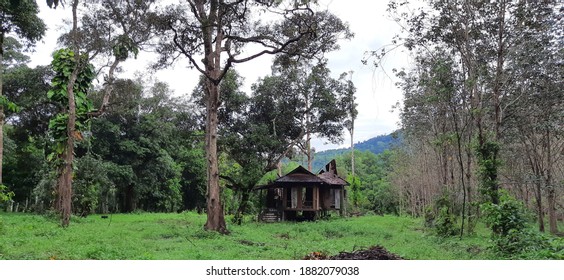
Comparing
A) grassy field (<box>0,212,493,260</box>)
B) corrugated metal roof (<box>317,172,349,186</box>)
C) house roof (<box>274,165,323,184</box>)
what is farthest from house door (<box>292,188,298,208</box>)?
grassy field (<box>0,212,493,260</box>)

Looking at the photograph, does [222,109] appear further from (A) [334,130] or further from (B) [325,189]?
(B) [325,189]

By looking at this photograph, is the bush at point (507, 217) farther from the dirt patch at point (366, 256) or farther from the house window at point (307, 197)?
the house window at point (307, 197)

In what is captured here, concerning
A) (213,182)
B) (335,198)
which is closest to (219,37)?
(213,182)

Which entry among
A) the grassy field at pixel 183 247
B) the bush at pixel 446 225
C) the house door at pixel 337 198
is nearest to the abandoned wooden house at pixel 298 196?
the house door at pixel 337 198

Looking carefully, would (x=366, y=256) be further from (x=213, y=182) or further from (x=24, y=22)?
(x=24, y=22)

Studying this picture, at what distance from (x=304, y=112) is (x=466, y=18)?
12.2 meters

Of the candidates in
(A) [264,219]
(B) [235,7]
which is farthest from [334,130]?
(B) [235,7]

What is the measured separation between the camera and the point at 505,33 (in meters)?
14.7

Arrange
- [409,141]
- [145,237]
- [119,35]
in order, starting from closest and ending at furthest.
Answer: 1. [145,237]
2. [119,35]
3. [409,141]

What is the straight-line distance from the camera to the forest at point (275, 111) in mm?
14156

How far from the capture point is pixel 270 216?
2634 cm

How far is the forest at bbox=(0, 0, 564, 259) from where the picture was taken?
14156 mm

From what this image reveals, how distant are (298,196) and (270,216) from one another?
213cm

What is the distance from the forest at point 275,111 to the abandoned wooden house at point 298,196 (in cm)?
118
